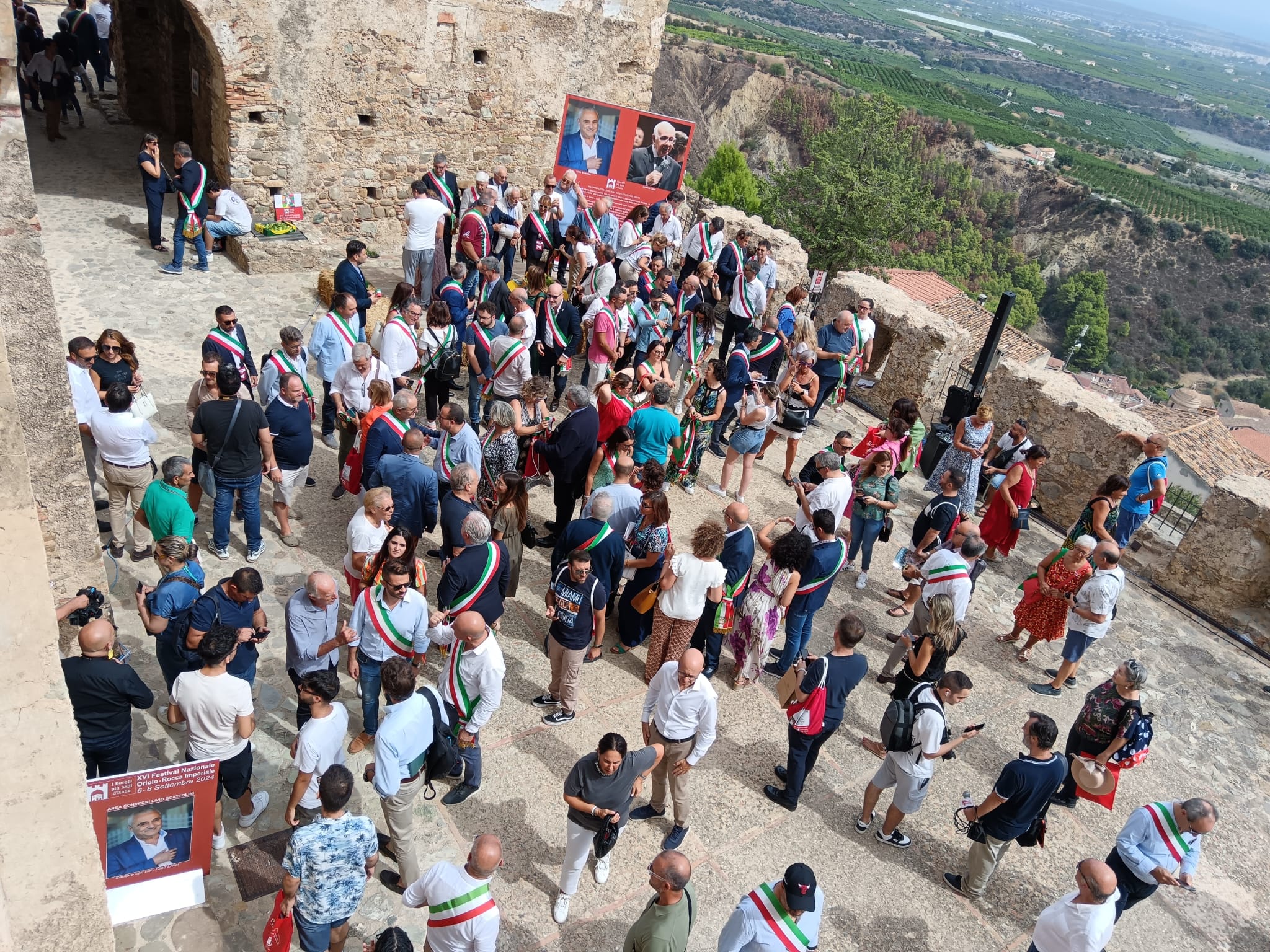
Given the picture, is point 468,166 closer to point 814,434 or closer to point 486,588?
point 814,434

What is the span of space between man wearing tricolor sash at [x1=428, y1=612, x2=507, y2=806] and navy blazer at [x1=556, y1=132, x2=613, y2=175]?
9.36m

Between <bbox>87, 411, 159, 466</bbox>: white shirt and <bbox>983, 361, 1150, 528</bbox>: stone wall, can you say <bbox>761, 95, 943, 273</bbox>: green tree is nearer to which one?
<bbox>983, 361, 1150, 528</bbox>: stone wall

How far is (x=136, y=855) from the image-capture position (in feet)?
13.6

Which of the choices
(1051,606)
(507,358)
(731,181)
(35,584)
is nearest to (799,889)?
(35,584)

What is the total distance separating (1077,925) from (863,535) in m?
4.00

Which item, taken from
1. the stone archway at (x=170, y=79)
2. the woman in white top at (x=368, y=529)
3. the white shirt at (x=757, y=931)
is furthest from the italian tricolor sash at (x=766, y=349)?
the stone archway at (x=170, y=79)

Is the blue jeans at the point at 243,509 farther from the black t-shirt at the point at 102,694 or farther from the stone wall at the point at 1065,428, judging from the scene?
the stone wall at the point at 1065,428

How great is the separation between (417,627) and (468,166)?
35.2ft

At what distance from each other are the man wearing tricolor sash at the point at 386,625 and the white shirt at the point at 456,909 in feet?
4.40

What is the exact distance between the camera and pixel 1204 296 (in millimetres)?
90125

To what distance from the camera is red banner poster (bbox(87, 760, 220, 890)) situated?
156 inches

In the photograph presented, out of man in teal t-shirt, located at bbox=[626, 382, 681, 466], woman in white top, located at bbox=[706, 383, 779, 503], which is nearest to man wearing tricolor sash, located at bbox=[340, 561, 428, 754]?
man in teal t-shirt, located at bbox=[626, 382, 681, 466]

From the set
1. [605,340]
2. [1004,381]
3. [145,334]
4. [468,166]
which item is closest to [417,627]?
[605,340]

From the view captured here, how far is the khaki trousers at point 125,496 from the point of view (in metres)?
6.43
